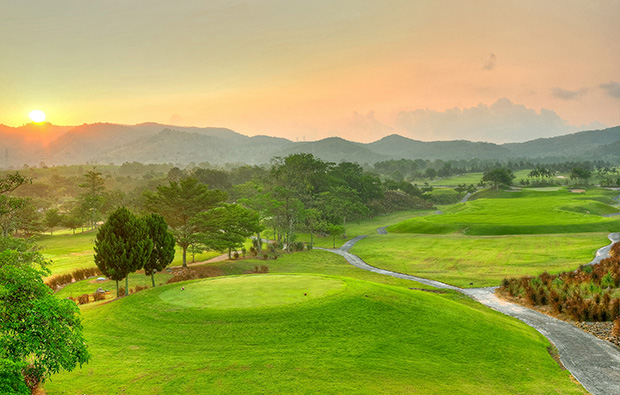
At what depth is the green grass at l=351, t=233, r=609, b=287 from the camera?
143 ft

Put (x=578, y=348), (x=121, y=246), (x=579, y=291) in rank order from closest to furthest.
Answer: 1. (x=578, y=348)
2. (x=121, y=246)
3. (x=579, y=291)

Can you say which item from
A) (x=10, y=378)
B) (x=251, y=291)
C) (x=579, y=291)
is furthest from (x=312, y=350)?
(x=579, y=291)

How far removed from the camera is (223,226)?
48375mm

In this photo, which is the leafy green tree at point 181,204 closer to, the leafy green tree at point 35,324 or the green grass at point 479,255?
the green grass at point 479,255

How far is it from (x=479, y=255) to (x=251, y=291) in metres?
42.6

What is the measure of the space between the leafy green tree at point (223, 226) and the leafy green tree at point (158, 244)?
517 inches

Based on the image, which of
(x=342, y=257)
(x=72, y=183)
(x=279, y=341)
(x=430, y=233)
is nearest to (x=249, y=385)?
(x=279, y=341)

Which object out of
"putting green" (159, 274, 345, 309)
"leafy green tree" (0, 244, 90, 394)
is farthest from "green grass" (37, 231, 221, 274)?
"leafy green tree" (0, 244, 90, 394)

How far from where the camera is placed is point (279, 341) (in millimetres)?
16797

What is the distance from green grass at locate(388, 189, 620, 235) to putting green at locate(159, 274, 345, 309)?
191 feet

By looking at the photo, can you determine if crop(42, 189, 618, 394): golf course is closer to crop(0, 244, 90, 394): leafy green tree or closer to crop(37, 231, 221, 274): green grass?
crop(0, 244, 90, 394): leafy green tree

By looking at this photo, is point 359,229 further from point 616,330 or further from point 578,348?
point 578,348

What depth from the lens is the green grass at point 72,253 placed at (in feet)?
167

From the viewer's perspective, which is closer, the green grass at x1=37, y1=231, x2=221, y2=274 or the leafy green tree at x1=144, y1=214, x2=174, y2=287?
the leafy green tree at x1=144, y1=214, x2=174, y2=287
